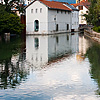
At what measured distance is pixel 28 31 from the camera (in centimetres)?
7138

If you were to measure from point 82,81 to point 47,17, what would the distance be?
176 feet

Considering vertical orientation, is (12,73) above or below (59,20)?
below

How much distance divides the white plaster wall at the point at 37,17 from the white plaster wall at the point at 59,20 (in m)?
1.38

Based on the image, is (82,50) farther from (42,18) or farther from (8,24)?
(42,18)

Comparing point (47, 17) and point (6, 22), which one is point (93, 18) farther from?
point (6, 22)

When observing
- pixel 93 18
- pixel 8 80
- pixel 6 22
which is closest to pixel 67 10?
pixel 93 18

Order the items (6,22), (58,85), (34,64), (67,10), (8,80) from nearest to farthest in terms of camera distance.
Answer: (58,85), (8,80), (34,64), (6,22), (67,10)

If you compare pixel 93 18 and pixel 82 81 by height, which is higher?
pixel 93 18

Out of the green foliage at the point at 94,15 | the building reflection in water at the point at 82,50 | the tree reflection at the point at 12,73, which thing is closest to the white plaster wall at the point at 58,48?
the building reflection in water at the point at 82,50

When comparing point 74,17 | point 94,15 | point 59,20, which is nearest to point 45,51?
point 94,15

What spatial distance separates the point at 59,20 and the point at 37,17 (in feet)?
25.8

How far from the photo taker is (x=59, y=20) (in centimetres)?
7606

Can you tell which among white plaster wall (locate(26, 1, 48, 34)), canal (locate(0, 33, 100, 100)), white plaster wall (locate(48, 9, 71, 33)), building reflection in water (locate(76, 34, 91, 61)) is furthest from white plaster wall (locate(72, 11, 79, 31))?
canal (locate(0, 33, 100, 100))

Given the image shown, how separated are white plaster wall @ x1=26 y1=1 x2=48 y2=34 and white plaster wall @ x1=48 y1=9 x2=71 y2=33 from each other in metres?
1.38
